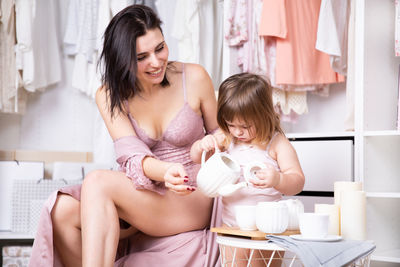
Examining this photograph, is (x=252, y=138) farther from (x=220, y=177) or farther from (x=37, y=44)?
(x=37, y=44)

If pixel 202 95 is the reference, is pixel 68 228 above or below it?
below

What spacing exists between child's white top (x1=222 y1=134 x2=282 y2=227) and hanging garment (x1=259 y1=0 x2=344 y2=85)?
99 cm

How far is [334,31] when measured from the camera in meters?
2.42

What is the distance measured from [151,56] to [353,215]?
2.39ft

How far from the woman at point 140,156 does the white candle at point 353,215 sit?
1.27 ft

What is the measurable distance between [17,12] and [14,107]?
52cm

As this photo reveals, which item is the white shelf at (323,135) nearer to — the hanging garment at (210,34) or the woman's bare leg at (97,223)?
the hanging garment at (210,34)

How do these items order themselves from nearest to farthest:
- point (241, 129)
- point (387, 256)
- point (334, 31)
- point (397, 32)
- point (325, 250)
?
point (325, 250) < point (241, 129) < point (387, 256) < point (397, 32) < point (334, 31)

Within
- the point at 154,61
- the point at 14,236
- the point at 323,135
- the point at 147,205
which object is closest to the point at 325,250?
the point at 147,205

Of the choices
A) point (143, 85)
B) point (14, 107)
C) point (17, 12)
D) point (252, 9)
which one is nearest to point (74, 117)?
point (14, 107)

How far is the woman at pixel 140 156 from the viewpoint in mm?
1455

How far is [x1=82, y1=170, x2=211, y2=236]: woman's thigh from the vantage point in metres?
1.49

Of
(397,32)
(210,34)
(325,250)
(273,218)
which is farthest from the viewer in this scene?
(210,34)

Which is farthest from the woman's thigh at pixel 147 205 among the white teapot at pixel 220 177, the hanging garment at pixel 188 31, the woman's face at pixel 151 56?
the hanging garment at pixel 188 31
